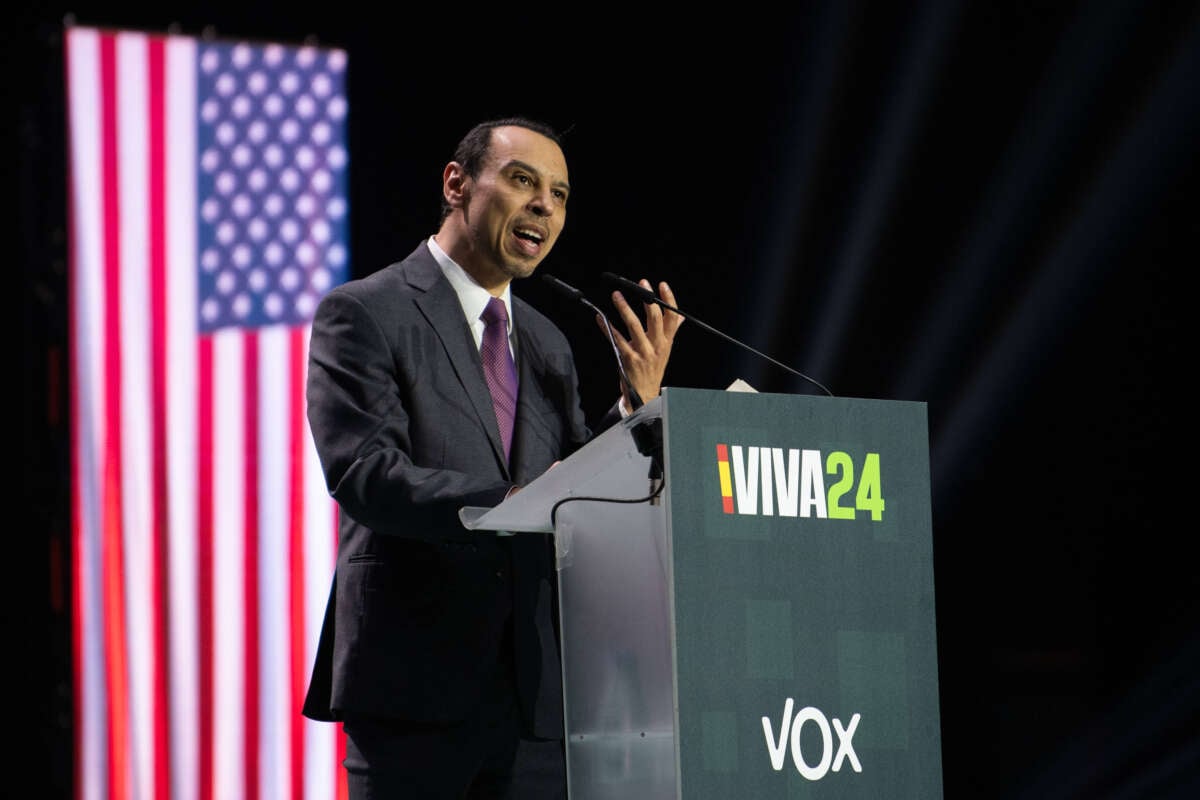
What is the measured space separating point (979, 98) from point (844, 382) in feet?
2.59

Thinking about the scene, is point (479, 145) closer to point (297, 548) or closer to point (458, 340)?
point (458, 340)

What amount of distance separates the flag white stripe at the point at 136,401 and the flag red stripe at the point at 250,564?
9.3 inches

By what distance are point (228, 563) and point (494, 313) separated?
164 centimetres

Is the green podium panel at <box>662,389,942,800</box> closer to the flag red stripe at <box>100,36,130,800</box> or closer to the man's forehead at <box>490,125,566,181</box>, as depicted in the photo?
the man's forehead at <box>490,125,566,181</box>

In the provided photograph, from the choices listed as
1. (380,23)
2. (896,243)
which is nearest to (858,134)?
(896,243)

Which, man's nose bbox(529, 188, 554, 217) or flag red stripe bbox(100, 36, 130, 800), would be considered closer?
man's nose bbox(529, 188, 554, 217)

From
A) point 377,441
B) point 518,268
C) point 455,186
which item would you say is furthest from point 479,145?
point 377,441

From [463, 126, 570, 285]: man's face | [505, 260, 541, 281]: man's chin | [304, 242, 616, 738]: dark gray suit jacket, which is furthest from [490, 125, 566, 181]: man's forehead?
[304, 242, 616, 738]: dark gray suit jacket

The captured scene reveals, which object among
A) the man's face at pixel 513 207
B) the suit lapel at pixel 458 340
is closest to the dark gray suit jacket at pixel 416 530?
the suit lapel at pixel 458 340

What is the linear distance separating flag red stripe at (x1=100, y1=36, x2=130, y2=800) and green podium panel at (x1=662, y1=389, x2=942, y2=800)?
7.84 feet

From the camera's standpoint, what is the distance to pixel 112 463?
377 cm

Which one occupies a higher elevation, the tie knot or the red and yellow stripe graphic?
the tie knot

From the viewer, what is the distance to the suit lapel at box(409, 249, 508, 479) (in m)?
2.39

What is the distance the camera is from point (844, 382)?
3.89 meters
